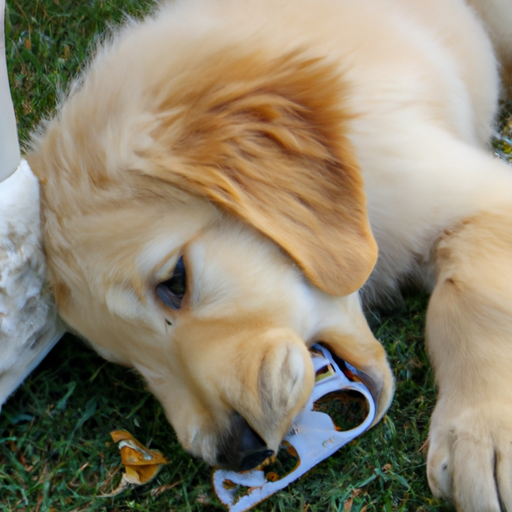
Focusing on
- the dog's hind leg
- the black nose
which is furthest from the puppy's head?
the dog's hind leg

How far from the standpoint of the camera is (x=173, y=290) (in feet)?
5.98

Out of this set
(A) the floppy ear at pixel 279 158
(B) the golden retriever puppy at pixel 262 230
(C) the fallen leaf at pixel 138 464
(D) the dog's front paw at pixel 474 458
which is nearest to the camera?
(D) the dog's front paw at pixel 474 458

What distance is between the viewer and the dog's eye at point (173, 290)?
71.4 inches

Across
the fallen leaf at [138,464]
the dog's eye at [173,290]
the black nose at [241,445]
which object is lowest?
the fallen leaf at [138,464]

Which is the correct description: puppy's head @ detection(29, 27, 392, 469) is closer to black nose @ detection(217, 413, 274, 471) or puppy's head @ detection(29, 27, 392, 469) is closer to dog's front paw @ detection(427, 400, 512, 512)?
black nose @ detection(217, 413, 274, 471)

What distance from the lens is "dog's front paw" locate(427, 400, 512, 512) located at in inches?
63.7

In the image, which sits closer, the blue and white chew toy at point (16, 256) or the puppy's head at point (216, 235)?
the puppy's head at point (216, 235)

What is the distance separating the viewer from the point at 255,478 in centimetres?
181

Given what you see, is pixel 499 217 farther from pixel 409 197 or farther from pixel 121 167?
pixel 121 167

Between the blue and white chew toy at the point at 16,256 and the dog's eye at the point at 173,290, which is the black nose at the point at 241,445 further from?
the blue and white chew toy at the point at 16,256

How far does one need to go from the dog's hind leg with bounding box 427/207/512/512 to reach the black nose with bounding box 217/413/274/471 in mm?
471

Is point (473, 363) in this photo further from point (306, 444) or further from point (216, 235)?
point (216, 235)

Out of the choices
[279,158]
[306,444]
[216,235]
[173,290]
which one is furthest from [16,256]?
[306,444]

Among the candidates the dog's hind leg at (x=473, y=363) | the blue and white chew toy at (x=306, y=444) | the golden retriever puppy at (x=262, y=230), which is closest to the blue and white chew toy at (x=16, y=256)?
the golden retriever puppy at (x=262, y=230)
